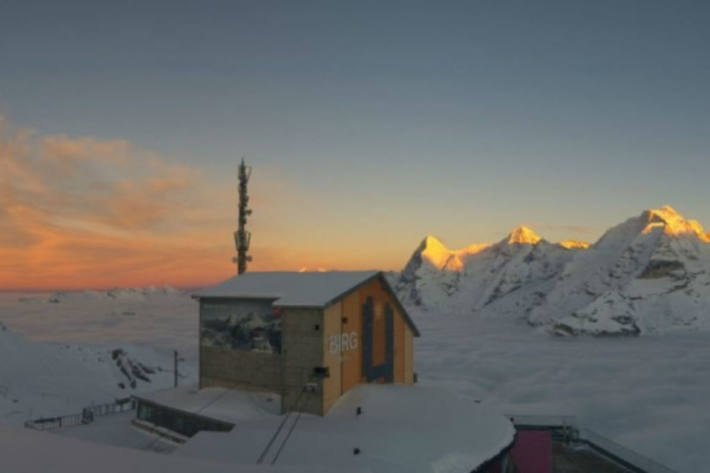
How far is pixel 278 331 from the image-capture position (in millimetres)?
21328

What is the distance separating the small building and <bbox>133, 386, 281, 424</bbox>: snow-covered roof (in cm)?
37

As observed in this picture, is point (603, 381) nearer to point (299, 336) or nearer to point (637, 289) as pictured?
point (299, 336)

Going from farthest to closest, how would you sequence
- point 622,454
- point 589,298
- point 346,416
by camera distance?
point 589,298 < point 622,454 < point 346,416

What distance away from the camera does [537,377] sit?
211 ft

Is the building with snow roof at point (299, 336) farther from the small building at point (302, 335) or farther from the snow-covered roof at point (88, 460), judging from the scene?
the snow-covered roof at point (88, 460)

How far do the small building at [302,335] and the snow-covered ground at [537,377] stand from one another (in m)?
5.60

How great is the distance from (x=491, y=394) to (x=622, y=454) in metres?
28.2

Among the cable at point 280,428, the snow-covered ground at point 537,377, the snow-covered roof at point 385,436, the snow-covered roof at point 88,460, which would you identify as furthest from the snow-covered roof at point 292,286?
the snow-covered roof at point 88,460

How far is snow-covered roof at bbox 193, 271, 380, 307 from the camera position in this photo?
2108 centimetres

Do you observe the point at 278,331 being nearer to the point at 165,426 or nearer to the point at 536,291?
the point at 165,426

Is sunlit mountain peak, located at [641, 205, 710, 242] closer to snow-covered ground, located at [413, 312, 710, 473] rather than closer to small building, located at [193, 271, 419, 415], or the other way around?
snow-covered ground, located at [413, 312, 710, 473]

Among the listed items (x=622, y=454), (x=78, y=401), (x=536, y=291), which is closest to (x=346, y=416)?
(x=622, y=454)

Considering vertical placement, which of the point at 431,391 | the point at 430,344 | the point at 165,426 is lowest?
the point at 430,344

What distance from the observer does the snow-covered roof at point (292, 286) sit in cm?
2108
